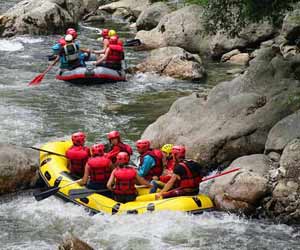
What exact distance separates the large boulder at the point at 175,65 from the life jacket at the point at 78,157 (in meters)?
7.23

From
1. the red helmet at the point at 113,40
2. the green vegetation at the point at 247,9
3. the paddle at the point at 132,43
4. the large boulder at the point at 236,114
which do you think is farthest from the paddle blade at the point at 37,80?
the green vegetation at the point at 247,9

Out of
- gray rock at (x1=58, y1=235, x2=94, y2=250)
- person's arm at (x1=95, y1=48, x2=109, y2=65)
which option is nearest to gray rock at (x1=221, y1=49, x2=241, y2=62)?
person's arm at (x1=95, y1=48, x2=109, y2=65)

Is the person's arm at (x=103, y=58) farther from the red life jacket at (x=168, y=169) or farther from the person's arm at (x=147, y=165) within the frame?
the person's arm at (x=147, y=165)

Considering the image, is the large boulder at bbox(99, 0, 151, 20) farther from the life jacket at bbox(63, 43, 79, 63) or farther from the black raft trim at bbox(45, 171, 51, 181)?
the black raft trim at bbox(45, 171, 51, 181)

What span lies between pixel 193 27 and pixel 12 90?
671cm

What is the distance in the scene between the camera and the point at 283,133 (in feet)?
31.9

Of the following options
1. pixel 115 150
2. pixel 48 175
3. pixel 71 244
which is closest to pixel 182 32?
pixel 115 150

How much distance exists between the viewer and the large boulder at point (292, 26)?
56.7 ft

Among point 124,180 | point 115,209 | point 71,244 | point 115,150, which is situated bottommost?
point 115,209

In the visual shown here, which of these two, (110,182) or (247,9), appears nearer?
(110,182)

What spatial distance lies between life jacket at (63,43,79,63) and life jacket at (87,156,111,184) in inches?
283

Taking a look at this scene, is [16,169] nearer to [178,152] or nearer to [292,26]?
[178,152]

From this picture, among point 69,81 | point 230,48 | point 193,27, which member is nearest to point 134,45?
point 193,27

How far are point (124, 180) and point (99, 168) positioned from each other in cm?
50
